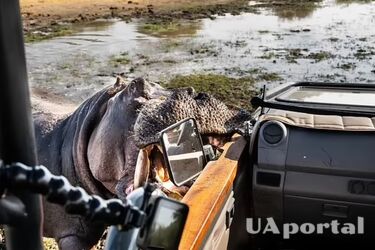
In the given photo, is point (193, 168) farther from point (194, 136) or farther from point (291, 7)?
point (291, 7)

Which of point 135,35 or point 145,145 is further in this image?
point 135,35

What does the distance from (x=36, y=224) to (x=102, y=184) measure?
318cm

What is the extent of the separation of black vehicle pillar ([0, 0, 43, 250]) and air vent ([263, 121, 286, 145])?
1.51m

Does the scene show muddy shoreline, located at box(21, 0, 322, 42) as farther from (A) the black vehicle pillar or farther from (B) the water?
(A) the black vehicle pillar

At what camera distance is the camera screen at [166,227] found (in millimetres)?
1031

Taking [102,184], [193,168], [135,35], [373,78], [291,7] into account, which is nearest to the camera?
[193,168]

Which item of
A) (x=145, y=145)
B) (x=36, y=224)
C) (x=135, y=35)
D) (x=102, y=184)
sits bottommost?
(x=135, y=35)

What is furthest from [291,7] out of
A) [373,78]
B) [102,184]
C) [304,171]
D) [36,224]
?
[36,224]

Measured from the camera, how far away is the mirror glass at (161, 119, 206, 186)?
258 cm

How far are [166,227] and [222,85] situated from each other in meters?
8.50

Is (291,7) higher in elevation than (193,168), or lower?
lower

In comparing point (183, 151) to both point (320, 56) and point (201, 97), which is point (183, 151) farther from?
point (320, 56)

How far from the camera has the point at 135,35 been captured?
15859mm

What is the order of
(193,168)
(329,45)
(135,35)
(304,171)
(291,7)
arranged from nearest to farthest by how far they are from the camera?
(304,171) < (193,168) < (329,45) < (135,35) < (291,7)
